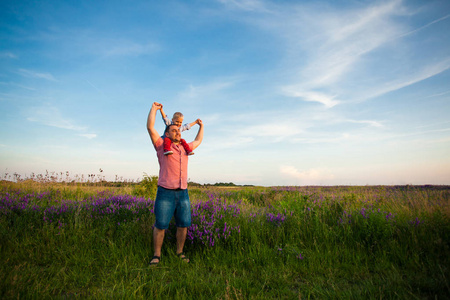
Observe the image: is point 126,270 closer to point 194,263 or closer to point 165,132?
point 194,263

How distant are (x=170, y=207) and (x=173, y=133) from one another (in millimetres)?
1344

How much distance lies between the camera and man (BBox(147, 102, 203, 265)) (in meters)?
4.20

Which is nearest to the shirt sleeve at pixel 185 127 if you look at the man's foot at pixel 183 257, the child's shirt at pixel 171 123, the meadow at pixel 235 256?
the child's shirt at pixel 171 123

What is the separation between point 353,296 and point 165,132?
386 cm

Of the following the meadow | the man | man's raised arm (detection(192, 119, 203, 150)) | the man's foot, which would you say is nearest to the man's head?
the man

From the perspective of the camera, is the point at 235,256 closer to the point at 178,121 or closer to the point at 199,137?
the point at 199,137

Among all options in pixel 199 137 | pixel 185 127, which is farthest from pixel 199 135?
pixel 185 127

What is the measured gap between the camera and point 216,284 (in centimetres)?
339

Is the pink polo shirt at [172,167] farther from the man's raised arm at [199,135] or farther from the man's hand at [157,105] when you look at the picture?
the man's hand at [157,105]

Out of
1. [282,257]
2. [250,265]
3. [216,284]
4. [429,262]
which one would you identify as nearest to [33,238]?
→ [216,284]

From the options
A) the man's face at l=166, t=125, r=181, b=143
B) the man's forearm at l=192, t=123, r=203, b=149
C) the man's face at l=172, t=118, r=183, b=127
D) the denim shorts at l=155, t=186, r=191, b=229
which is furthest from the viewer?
the man's forearm at l=192, t=123, r=203, b=149

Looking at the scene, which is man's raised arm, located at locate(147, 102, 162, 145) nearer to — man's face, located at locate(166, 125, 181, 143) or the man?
the man

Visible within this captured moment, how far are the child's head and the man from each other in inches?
4.9

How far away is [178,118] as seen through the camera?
4.59 metres
